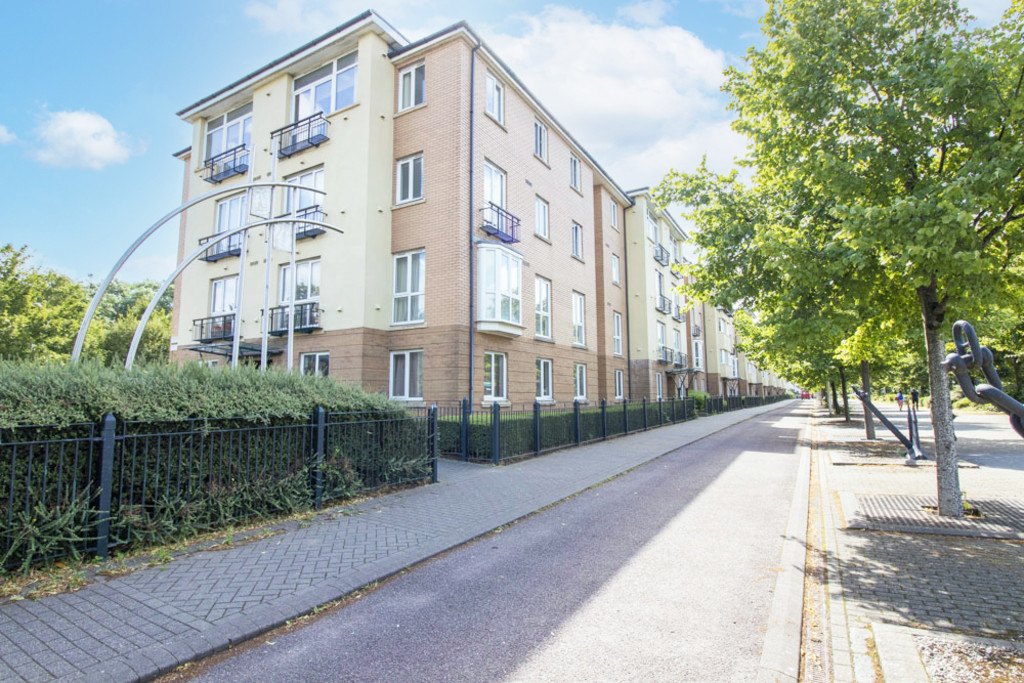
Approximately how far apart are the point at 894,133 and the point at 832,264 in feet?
5.63

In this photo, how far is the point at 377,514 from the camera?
6.87 metres

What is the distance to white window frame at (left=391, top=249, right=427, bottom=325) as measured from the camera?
15.9 metres

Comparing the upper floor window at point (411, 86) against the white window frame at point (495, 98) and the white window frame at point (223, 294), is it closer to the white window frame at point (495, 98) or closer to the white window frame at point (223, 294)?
the white window frame at point (495, 98)

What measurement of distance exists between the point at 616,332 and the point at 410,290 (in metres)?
13.5

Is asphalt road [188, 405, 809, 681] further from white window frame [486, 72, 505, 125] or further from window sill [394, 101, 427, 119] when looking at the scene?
white window frame [486, 72, 505, 125]

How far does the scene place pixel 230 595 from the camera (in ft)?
13.5

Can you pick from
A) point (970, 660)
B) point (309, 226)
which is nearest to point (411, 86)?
point (309, 226)

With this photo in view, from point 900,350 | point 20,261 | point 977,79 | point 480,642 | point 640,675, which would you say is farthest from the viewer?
point 20,261

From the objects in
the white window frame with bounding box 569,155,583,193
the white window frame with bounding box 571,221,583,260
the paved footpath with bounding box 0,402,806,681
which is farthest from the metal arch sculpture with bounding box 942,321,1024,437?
the white window frame with bounding box 569,155,583,193

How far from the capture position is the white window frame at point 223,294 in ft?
63.6

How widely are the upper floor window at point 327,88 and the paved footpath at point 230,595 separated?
1465 cm

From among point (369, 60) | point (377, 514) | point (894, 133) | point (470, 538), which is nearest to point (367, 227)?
point (369, 60)

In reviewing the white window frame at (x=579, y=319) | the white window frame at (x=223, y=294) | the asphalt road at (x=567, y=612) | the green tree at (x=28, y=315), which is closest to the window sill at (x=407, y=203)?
the white window frame at (x=223, y=294)

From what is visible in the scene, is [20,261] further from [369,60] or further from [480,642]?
[480,642]
